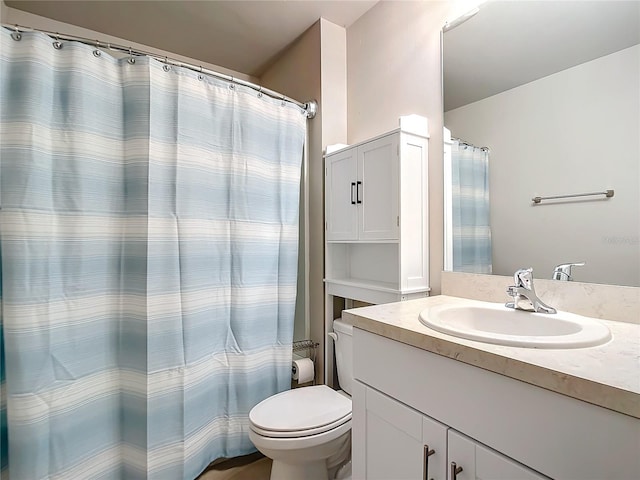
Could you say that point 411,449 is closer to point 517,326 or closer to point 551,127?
point 517,326

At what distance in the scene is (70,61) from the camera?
1232 mm

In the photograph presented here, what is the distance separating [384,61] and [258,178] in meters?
0.92

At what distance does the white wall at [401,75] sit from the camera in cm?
147

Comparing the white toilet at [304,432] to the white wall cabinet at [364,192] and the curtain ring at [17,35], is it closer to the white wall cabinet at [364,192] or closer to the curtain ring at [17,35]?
the white wall cabinet at [364,192]

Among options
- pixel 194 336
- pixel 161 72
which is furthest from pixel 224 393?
pixel 161 72

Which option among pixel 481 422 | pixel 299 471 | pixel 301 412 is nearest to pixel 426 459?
pixel 481 422

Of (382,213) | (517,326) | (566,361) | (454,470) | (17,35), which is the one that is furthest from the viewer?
(382,213)

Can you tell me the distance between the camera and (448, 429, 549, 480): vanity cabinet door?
25.3 inches

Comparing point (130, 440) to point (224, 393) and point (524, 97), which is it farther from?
point (524, 97)

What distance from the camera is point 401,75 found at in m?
1.63

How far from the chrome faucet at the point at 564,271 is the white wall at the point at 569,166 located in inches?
0.6

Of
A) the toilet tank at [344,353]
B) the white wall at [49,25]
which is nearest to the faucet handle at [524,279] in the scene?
the toilet tank at [344,353]

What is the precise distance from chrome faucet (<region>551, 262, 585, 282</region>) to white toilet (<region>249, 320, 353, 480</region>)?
963 mm

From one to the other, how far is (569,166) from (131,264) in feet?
5.50
